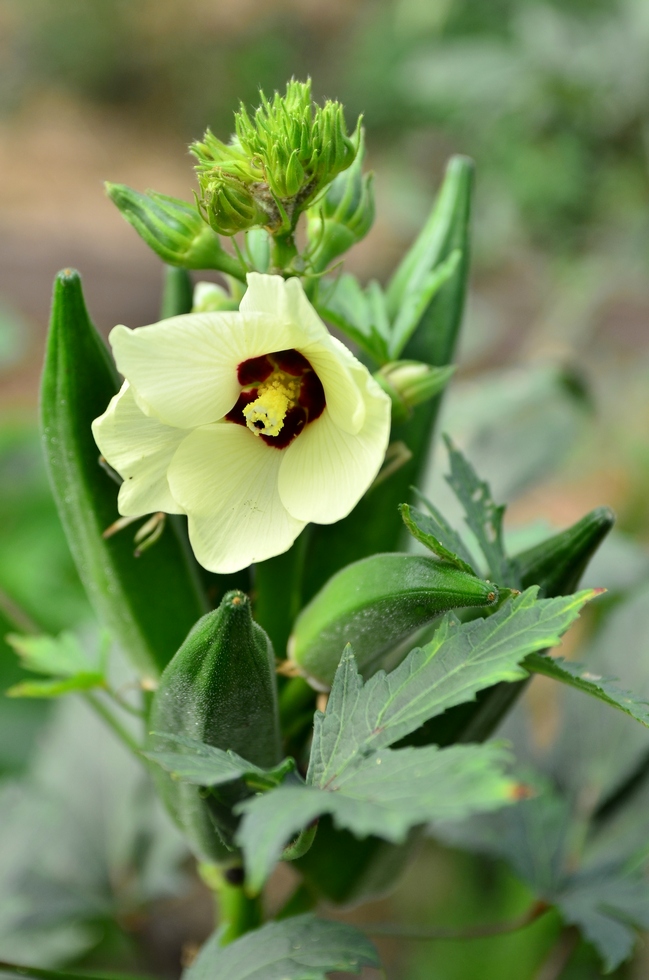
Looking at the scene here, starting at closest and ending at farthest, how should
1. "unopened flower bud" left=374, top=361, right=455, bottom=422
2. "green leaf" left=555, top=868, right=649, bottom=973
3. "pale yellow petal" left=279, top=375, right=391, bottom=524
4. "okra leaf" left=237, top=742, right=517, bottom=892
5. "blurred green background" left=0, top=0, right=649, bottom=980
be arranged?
"okra leaf" left=237, top=742, right=517, bottom=892, "pale yellow petal" left=279, top=375, right=391, bottom=524, "unopened flower bud" left=374, top=361, right=455, bottom=422, "green leaf" left=555, top=868, right=649, bottom=973, "blurred green background" left=0, top=0, right=649, bottom=980

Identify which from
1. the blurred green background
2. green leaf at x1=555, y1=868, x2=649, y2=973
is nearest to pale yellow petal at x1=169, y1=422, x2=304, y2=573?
the blurred green background

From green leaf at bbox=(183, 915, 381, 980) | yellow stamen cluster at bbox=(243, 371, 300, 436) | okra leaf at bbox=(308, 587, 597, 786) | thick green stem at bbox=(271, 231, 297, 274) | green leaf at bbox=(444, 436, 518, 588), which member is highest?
thick green stem at bbox=(271, 231, 297, 274)

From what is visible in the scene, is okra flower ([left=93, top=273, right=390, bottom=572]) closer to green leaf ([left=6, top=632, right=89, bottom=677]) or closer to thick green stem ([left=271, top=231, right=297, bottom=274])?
thick green stem ([left=271, top=231, right=297, bottom=274])

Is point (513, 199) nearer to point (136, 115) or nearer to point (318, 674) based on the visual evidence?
point (318, 674)

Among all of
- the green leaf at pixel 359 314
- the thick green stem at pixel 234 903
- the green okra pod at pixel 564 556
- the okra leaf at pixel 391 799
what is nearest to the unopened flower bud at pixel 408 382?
the green leaf at pixel 359 314

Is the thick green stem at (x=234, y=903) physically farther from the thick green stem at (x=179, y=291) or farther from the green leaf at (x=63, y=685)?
the thick green stem at (x=179, y=291)
